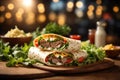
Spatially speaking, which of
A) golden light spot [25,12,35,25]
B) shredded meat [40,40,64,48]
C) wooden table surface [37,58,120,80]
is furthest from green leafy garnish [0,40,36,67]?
golden light spot [25,12,35,25]

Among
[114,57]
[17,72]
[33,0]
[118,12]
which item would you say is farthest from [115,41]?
[17,72]

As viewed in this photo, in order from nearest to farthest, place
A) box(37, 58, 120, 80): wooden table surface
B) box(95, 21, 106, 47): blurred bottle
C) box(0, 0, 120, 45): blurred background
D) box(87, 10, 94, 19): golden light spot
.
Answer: box(37, 58, 120, 80): wooden table surface → box(95, 21, 106, 47): blurred bottle → box(0, 0, 120, 45): blurred background → box(87, 10, 94, 19): golden light spot

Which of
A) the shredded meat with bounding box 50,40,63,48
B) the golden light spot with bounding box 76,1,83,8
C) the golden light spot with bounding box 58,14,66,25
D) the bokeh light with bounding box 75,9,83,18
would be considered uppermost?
the golden light spot with bounding box 76,1,83,8

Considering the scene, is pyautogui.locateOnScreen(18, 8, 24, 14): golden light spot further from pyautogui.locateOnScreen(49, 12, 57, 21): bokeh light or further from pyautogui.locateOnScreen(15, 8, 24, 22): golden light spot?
pyautogui.locateOnScreen(49, 12, 57, 21): bokeh light

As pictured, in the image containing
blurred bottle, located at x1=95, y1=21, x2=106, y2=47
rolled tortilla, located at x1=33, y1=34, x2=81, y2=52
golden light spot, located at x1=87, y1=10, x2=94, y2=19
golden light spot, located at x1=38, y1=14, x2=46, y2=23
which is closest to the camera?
rolled tortilla, located at x1=33, y1=34, x2=81, y2=52

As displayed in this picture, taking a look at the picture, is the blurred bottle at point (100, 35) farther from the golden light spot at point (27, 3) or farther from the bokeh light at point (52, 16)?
the golden light spot at point (27, 3)

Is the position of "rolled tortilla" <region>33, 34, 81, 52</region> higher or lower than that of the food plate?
higher
